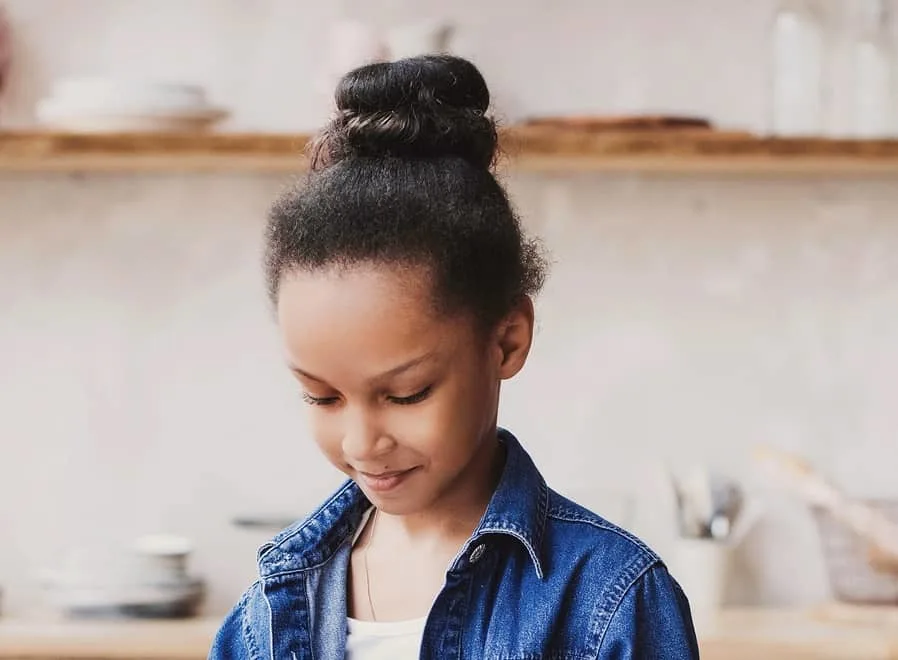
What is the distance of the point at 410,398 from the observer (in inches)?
39.8

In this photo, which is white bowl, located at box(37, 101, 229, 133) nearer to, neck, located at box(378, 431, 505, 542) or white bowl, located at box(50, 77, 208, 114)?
white bowl, located at box(50, 77, 208, 114)

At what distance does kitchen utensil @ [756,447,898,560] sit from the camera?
2191 millimetres

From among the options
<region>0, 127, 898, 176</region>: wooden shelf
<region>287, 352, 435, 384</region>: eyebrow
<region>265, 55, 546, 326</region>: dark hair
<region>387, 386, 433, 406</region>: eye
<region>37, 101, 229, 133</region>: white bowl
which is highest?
<region>37, 101, 229, 133</region>: white bowl

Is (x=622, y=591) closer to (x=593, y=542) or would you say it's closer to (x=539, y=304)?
(x=593, y=542)

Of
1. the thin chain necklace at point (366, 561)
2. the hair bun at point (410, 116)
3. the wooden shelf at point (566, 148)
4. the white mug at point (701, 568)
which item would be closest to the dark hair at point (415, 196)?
the hair bun at point (410, 116)

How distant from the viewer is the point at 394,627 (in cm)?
112

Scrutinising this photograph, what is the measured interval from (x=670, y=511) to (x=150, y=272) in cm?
88

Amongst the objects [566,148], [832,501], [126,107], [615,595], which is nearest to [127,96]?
[126,107]

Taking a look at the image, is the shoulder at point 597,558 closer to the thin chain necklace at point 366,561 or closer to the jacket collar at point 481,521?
the jacket collar at point 481,521

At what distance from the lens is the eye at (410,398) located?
3.32 feet

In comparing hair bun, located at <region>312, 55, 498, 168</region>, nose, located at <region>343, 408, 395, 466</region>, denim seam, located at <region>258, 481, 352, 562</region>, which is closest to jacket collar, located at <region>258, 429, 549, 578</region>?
denim seam, located at <region>258, 481, 352, 562</region>

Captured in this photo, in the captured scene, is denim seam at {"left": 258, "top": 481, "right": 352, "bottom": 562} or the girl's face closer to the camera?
the girl's face

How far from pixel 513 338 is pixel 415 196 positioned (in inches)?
5.0

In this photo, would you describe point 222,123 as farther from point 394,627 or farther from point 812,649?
point 394,627
